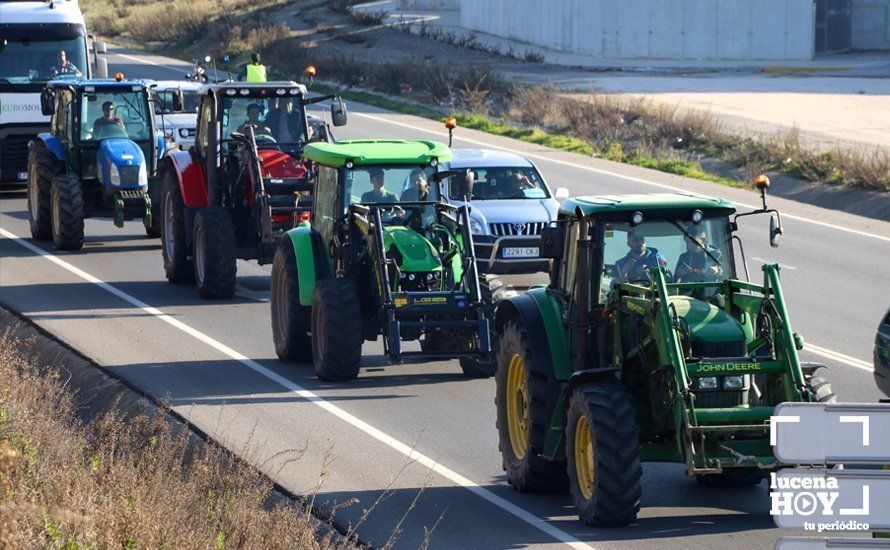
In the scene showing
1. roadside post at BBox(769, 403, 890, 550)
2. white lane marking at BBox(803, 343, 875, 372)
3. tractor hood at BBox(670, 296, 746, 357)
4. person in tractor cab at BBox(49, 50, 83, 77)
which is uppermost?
person in tractor cab at BBox(49, 50, 83, 77)

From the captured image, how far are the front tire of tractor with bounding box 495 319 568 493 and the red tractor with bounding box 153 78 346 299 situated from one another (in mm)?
8464

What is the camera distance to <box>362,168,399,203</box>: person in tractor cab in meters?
16.2

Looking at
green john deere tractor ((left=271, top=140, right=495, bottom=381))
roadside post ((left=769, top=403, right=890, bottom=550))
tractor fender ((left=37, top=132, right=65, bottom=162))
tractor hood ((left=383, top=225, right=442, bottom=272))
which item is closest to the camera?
roadside post ((left=769, top=403, right=890, bottom=550))

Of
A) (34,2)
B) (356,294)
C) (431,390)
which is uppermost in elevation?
(34,2)

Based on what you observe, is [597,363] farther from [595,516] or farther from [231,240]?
[231,240]

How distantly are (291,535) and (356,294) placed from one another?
6.55 metres

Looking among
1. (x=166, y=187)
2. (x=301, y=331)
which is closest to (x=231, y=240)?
(x=166, y=187)

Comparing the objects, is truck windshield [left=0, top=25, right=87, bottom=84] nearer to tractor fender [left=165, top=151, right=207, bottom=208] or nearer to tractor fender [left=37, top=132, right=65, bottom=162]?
tractor fender [left=37, top=132, right=65, bottom=162]

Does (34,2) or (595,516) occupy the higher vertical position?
(34,2)

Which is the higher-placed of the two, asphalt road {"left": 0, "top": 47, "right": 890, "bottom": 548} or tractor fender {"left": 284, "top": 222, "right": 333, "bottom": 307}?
tractor fender {"left": 284, "top": 222, "right": 333, "bottom": 307}

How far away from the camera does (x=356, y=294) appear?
1533 centimetres

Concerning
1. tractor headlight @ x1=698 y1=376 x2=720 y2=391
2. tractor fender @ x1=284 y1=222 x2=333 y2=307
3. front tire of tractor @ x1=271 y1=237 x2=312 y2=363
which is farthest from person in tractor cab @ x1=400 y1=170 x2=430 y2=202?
tractor headlight @ x1=698 y1=376 x2=720 y2=391

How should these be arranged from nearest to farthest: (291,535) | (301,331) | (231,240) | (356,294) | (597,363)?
(291,535) → (597,363) → (356,294) → (301,331) → (231,240)

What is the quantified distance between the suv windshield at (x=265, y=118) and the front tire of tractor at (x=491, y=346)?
5.74 m
